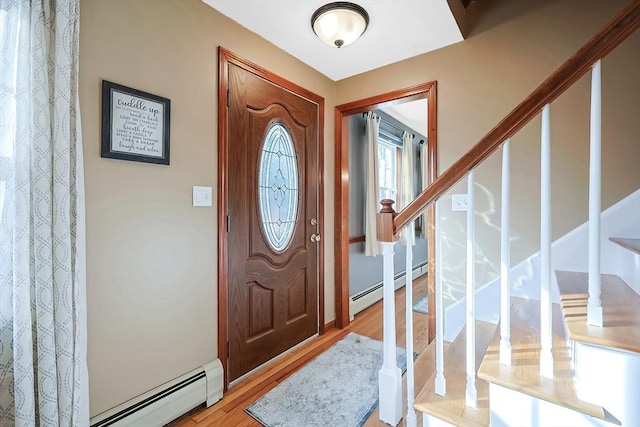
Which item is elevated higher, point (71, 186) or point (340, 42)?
point (340, 42)

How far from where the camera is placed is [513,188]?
1889mm

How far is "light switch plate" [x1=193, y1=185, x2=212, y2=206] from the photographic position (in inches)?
65.6

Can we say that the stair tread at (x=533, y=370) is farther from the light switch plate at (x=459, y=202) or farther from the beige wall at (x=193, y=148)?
the light switch plate at (x=459, y=202)

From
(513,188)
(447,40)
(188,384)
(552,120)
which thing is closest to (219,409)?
(188,384)

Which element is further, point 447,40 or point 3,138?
point 447,40

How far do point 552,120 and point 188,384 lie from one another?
2.65 m

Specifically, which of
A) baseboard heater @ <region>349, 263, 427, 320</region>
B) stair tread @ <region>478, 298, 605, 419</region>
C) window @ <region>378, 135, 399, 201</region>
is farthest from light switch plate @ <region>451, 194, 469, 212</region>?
window @ <region>378, 135, 399, 201</region>

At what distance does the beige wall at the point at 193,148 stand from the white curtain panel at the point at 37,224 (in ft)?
0.48

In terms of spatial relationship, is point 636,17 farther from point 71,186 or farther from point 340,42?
point 71,186

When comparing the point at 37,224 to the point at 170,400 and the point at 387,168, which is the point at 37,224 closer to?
the point at 170,400

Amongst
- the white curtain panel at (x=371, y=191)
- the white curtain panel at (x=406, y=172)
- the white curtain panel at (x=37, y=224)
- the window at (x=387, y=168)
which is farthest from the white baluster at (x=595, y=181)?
the white curtain panel at (x=406, y=172)

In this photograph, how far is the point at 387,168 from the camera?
412cm

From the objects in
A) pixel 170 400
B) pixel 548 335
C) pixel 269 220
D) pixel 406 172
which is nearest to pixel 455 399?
pixel 548 335

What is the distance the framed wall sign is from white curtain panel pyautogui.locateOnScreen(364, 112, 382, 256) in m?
2.28
